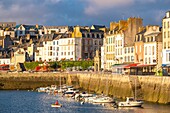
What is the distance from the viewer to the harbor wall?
54000mm

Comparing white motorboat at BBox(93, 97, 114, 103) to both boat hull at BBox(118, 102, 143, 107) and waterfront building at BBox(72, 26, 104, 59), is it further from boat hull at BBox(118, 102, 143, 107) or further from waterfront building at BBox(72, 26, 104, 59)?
waterfront building at BBox(72, 26, 104, 59)

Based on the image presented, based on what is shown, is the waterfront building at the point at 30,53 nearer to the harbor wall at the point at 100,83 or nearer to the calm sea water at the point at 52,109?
the harbor wall at the point at 100,83

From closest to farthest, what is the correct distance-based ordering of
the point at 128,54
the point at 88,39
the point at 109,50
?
1. the point at 128,54
2. the point at 109,50
3. the point at 88,39

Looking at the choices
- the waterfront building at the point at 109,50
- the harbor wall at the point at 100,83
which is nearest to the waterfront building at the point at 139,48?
the harbor wall at the point at 100,83

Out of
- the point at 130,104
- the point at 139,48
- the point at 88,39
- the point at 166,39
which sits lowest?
the point at 130,104

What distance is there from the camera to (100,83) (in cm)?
7431

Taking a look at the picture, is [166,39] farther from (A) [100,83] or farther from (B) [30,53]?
(B) [30,53]

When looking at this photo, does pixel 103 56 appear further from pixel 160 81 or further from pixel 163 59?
pixel 160 81

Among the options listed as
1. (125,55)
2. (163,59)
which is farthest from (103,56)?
(163,59)

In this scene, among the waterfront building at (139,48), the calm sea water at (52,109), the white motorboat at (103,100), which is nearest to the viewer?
the calm sea water at (52,109)

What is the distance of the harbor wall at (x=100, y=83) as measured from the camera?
54.0 m

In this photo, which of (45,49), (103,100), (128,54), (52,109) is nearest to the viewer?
(52,109)

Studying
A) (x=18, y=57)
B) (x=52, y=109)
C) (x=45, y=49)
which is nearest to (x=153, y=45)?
(x=52, y=109)

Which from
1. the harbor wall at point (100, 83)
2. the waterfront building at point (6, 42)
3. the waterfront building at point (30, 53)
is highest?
the waterfront building at point (6, 42)
